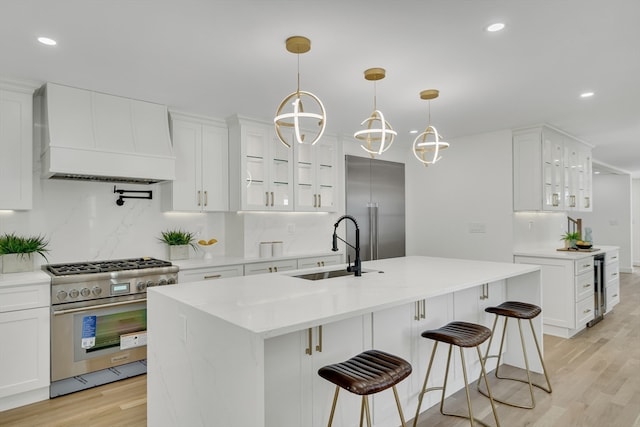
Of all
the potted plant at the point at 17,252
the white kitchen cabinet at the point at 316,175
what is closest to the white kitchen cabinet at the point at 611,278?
the white kitchen cabinet at the point at 316,175

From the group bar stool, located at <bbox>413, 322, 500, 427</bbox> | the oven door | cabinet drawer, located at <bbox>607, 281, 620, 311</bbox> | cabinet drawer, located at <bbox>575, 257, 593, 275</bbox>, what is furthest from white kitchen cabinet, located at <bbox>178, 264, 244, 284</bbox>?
cabinet drawer, located at <bbox>607, 281, 620, 311</bbox>

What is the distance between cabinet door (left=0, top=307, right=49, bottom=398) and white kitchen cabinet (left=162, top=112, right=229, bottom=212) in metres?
1.54

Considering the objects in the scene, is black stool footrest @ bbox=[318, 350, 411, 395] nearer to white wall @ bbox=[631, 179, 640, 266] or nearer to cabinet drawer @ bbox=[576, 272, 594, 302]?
cabinet drawer @ bbox=[576, 272, 594, 302]

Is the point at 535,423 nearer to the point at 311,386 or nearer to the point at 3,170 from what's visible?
the point at 311,386

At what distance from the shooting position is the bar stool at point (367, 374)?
1.63m

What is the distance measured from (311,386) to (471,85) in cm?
274

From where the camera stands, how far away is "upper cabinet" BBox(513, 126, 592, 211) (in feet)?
15.5

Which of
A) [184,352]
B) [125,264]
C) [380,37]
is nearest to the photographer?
[184,352]

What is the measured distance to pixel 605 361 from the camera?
360 cm

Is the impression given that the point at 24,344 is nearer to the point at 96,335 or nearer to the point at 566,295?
the point at 96,335

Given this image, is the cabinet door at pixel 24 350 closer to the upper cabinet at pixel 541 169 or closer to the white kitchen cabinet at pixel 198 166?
the white kitchen cabinet at pixel 198 166

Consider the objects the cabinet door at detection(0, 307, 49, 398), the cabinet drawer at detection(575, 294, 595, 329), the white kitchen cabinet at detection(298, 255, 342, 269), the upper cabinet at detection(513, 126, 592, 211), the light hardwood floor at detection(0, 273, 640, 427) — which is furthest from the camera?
the upper cabinet at detection(513, 126, 592, 211)

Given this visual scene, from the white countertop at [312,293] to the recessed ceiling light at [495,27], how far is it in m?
1.55

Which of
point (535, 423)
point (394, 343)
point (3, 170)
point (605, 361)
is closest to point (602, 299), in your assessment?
point (605, 361)
